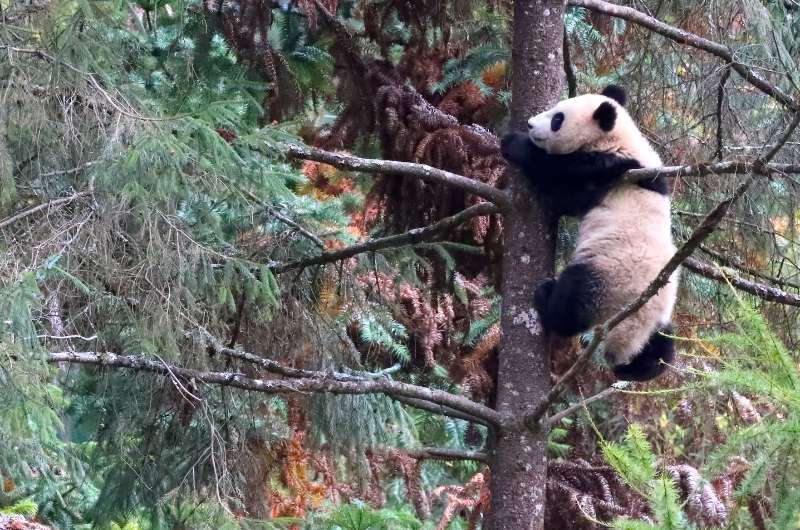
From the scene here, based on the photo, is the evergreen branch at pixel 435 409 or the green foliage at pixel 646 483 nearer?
the green foliage at pixel 646 483

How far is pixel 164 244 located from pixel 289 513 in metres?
3.23

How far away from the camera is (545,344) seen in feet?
16.7

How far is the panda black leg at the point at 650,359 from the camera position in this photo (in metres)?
5.26

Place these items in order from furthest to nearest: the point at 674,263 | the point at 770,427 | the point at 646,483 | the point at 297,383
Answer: the point at 297,383, the point at 674,263, the point at 646,483, the point at 770,427

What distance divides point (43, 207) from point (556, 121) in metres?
2.68

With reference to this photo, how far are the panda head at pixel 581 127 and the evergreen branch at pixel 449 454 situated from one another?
1698 millimetres

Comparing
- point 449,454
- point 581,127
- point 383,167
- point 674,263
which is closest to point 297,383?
point 449,454

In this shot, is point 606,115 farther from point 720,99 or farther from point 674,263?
point 674,263

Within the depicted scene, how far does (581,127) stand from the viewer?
5227 mm

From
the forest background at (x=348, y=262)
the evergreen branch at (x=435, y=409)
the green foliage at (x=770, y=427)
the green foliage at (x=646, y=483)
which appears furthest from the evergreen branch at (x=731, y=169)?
the evergreen branch at (x=435, y=409)

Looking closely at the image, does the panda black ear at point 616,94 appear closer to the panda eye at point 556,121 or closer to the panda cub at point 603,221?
the panda cub at point 603,221

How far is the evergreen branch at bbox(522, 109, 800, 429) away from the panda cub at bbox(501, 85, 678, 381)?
2.25ft

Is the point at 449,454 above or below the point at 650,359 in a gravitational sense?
below

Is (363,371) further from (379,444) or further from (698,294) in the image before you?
(698,294)
